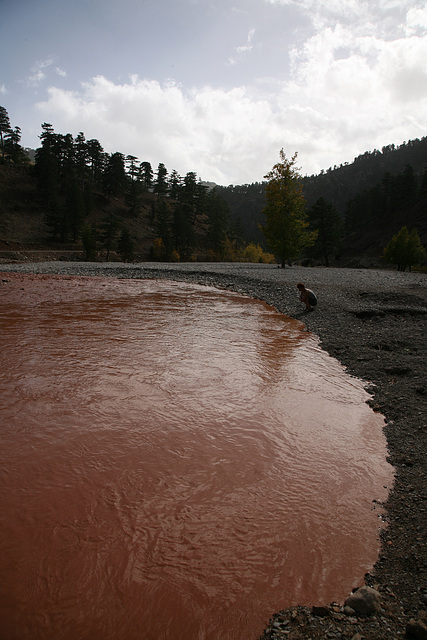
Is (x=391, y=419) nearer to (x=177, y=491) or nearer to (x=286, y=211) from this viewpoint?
(x=177, y=491)

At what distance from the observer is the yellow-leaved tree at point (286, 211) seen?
31859 mm

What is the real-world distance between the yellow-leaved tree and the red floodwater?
84.3ft

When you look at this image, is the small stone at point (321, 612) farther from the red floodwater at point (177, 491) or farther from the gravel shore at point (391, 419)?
the red floodwater at point (177, 491)

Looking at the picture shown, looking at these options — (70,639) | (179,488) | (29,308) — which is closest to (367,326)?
(179,488)

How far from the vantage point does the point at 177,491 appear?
3.89m

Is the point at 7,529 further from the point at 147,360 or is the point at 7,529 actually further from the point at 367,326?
the point at 367,326

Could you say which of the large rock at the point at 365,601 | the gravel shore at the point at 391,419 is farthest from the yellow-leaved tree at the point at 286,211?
the large rock at the point at 365,601

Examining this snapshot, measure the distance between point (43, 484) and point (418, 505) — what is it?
418 centimetres

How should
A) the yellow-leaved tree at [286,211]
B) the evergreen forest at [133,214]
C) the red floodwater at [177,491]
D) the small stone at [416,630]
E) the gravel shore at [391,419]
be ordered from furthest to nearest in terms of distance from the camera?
the evergreen forest at [133,214] < the yellow-leaved tree at [286,211] < the red floodwater at [177,491] < the gravel shore at [391,419] < the small stone at [416,630]

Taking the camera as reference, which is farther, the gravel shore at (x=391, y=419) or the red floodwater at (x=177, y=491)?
the red floodwater at (x=177, y=491)

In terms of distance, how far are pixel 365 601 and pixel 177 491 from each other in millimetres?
2033

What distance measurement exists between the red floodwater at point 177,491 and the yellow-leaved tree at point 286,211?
2569 centimetres

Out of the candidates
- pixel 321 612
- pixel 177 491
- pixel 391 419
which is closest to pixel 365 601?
pixel 321 612

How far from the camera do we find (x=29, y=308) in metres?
13.6
